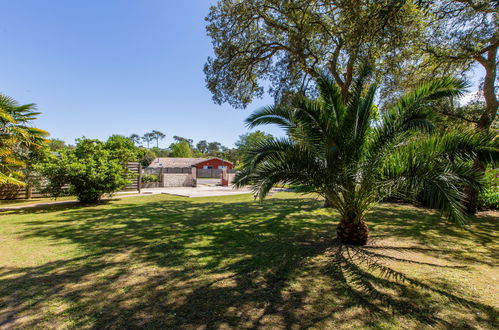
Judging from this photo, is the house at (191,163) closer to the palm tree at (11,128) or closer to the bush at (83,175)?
the bush at (83,175)

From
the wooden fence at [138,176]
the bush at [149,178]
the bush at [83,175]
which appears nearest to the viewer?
the bush at [83,175]

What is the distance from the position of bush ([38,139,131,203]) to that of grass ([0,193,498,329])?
343 cm

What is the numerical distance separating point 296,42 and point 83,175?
1013 centimetres

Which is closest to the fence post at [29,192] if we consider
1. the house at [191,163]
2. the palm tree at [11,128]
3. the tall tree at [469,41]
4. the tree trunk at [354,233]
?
the palm tree at [11,128]

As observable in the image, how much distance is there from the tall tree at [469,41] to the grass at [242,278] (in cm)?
448

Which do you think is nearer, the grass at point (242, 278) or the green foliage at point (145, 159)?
the grass at point (242, 278)

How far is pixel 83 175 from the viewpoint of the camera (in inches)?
374

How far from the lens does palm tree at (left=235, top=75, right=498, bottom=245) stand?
378 cm

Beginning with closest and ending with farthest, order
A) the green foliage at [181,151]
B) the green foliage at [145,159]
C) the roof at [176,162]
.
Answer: the green foliage at [145,159]
the roof at [176,162]
the green foliage at [181,151]

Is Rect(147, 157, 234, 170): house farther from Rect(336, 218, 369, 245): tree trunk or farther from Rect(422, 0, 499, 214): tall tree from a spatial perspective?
Rect(336, 218, 369, 245): tree trunk

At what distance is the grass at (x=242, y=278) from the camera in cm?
244

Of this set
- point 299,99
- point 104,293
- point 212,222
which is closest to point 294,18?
point 299,99

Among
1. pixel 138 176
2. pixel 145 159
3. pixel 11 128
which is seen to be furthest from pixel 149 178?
pixel 145 159

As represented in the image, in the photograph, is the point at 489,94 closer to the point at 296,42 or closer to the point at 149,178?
the point at 296,42
